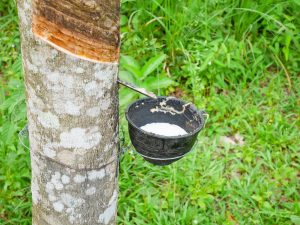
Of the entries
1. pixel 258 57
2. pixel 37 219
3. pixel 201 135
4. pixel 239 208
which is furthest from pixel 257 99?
pixel 37 219

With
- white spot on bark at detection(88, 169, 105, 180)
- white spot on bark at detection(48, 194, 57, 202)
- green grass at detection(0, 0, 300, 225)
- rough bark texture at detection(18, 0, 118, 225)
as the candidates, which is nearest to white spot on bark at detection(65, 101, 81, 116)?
rough bark texture at detection(18, 0, 118, 225)

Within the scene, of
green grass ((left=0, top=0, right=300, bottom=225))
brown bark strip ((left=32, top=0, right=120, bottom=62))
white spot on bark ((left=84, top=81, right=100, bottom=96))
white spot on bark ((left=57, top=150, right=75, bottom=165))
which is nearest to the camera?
brown bark strip ((left=32, top=0, right=120, bottom=62))

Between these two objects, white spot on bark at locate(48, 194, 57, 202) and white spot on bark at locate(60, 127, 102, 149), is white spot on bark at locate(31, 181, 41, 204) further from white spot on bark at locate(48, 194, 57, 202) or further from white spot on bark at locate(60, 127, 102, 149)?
white spot on bark at locate(60, 127, 102, 149)

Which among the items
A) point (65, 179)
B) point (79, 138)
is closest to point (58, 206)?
point (65, 179)

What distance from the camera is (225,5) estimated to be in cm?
336

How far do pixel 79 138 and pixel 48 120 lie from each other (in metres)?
0.11

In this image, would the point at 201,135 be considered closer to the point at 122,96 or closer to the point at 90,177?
the point at 122,96

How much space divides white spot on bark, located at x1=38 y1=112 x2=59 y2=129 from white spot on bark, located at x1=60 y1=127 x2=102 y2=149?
0.13ft

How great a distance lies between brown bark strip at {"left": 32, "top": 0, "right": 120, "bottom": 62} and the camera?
1135 millimetres

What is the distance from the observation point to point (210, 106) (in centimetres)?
302

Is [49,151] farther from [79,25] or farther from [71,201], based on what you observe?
[79,25]

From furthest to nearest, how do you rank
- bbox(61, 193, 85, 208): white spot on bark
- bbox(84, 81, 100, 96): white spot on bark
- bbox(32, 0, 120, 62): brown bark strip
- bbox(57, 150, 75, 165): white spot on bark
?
1. bbox(61, 193, 85, 208): white spot on bark
2. bbox(57, 150, 75, 165): white spot on bark
3. bbox(84, 81, 100, 96): white spot on bark
4. bbox(32, 0, 120, 62): brown bark strip

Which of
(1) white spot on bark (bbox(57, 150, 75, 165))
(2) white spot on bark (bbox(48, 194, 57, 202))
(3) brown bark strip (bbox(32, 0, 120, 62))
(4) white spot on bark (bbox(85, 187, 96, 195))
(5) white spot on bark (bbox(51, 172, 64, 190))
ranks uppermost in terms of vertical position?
(3) brown bark strip (bbox(32, 0, 120, 62))

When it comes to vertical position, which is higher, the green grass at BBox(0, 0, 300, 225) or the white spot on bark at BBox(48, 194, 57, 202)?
the white spot on bark at BBox(48, 194, 57, 202)
